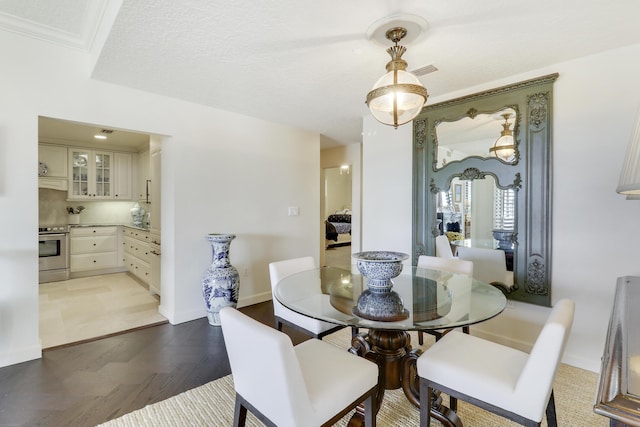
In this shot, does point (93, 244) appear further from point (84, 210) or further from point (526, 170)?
point (526, 170)

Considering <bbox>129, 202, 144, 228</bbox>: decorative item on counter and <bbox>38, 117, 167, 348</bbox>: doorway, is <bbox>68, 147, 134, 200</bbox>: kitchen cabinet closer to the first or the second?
<bbox>38, 117, 167, 348</bbox>: doorway

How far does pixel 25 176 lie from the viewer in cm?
238

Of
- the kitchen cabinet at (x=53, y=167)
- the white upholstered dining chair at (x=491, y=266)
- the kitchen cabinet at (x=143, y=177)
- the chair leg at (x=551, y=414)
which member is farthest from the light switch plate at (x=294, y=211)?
the kitchen cabinet at (x=53, y=167)

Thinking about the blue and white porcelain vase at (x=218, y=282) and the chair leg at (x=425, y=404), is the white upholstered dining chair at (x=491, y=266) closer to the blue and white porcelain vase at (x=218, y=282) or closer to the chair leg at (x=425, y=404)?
the chair leg at (x=425, y=404)

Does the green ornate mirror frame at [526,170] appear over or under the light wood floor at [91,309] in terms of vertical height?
over

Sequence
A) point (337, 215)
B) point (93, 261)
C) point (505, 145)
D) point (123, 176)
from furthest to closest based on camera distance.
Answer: point (337, 215) < point (123, 176) < point (93, 261) < point (505, 145)

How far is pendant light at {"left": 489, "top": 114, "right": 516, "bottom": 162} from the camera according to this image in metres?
2.61

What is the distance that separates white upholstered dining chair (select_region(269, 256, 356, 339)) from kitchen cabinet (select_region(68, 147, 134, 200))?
4779 millimetres

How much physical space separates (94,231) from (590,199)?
6776 millimetres

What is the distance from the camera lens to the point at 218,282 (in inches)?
123

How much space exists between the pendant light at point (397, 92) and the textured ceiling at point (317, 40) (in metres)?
0.19

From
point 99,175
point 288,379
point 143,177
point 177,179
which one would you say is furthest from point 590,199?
point 99,175

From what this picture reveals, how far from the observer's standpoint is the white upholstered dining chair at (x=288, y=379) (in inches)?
43.2

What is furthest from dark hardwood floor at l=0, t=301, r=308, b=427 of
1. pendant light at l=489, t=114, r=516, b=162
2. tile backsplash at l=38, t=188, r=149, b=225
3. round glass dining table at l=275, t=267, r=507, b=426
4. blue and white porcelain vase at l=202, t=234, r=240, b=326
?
tile backsplash at l=38, t=188, r=149, b=225
